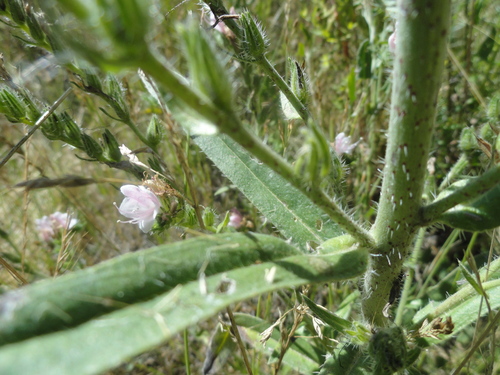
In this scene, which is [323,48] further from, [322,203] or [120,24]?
[120,24]

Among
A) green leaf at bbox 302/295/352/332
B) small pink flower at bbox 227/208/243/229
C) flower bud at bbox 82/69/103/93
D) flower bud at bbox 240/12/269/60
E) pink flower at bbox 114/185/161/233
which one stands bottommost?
small pink flower at bbox 227/208/243/229

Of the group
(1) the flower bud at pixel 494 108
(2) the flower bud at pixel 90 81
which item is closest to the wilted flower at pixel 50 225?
(2) the flower bud at pixel 90 81

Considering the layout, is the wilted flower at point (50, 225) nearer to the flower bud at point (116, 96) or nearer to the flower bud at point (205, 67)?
the flower bud at point (116, 96)

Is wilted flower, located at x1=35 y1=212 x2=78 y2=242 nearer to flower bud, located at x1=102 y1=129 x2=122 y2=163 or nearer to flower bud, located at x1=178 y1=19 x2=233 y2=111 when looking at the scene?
flower bud, located at x1=102 y1=129 x2=122 y2=163

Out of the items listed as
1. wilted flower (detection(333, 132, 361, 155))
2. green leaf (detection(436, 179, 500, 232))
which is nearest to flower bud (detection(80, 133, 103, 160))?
wilted flower (detection(333, 132, 361, 155))

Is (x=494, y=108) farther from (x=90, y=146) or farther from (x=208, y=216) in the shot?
(x=90, y=146)
